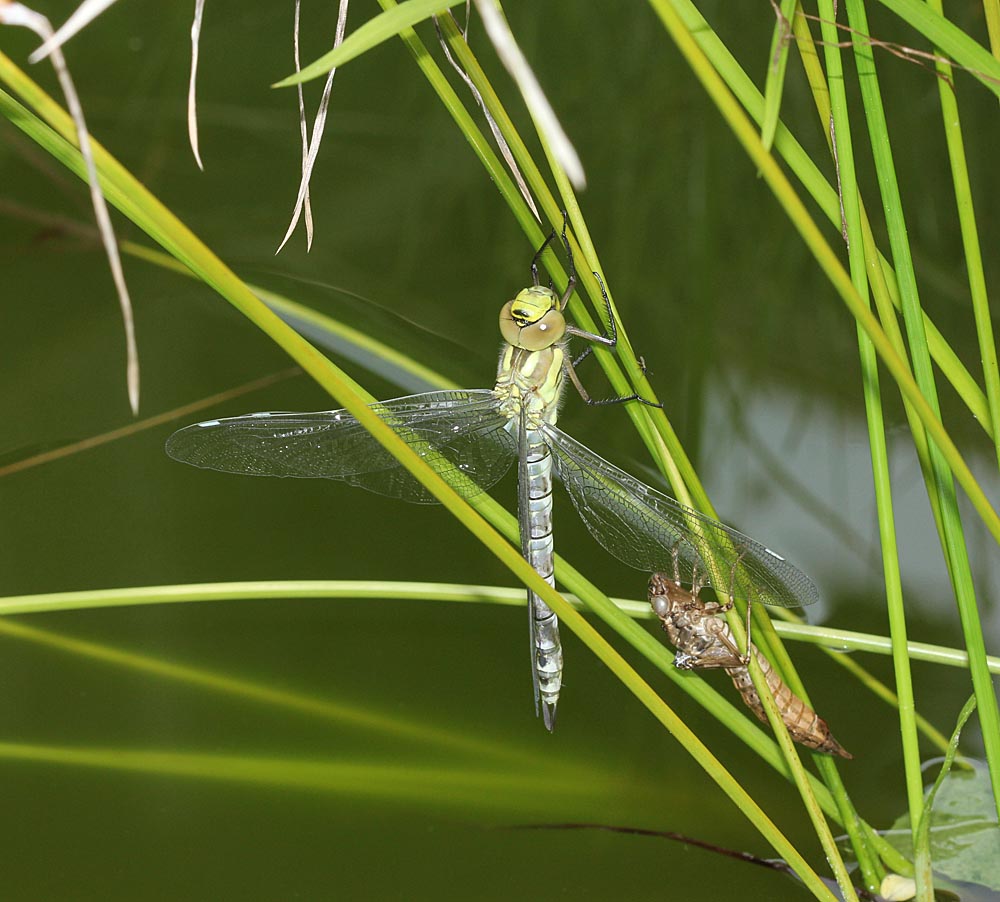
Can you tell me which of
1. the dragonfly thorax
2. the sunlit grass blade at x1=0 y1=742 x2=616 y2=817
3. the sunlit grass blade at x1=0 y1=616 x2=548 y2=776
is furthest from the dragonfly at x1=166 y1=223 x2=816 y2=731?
the sunlit grass blade at x1=0 y1=616 x2=548 y2=776

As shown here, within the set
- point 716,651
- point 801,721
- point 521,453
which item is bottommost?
point 801,721

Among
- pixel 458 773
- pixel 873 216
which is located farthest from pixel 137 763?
pixel 873 216

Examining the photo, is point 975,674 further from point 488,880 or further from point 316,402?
point 316,402

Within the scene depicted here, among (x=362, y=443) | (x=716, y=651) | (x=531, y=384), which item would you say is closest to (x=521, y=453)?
(x=531, y=384)

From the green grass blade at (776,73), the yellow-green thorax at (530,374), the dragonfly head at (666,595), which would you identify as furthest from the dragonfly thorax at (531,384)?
the green grass blade at (776,73)

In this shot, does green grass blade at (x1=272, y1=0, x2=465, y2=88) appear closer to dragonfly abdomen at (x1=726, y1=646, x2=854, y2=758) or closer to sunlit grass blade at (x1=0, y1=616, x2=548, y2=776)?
dragonfly abdomen at (x1=726, y1=646, x2=854, y2=758)

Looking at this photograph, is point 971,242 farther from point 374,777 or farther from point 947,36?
point 374,777
